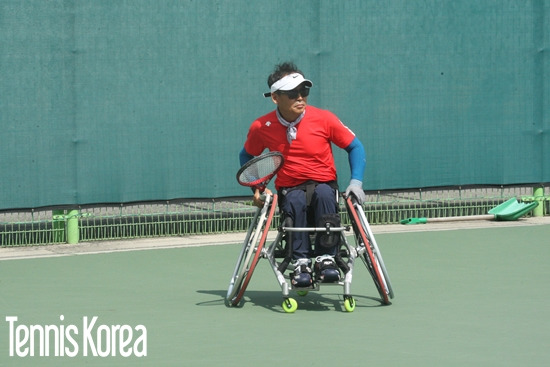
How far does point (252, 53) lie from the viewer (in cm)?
969

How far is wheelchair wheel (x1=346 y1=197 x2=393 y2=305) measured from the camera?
6715mm

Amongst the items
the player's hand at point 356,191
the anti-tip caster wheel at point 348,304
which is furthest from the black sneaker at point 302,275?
the player's hand at point 356,191

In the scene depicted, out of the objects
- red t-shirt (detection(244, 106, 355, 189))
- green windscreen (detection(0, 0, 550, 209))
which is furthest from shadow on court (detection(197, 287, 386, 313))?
green windscreen (detection(0, 0, 550, 209))

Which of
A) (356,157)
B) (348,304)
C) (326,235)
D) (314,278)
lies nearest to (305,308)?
(314,278)

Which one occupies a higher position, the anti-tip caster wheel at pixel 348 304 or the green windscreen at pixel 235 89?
the green windscreen at pixel 235 89

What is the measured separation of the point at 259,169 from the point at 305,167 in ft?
1.04

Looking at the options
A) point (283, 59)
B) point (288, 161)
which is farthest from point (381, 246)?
point (288, 161)

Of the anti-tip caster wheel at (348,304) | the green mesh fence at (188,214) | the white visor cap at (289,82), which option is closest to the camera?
the anti-tip caster wheel at (348,304)

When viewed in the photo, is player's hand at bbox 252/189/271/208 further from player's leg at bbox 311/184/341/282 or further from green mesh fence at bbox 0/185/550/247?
green mesh fence at bbox 0/185/550/247

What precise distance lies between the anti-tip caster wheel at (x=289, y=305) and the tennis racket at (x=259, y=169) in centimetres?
73

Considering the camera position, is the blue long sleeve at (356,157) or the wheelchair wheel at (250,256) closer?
the wheelchair wheel at (250,256)

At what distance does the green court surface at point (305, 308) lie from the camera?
5.54 m

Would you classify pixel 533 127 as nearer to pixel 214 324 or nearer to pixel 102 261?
pixel 102 261

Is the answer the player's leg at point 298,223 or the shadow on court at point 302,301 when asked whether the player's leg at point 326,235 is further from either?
the shadow on court at point 302,301
